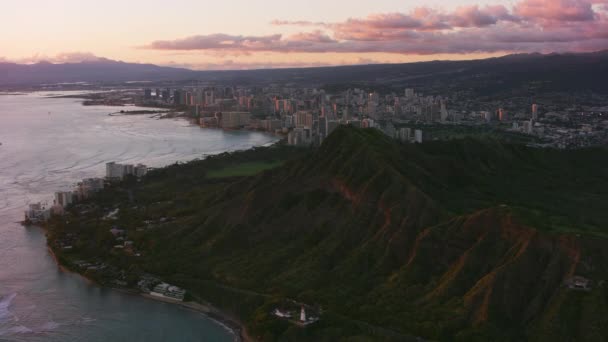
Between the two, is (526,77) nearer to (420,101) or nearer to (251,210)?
(420,101)

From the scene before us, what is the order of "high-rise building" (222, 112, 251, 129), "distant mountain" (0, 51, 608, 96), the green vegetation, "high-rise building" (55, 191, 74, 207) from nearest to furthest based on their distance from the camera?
the green vegetation
"high-rise building" (55, 191, 74, 207)
"high-rise building" (222, 112, 251, 129)
"distant mountain" (0, 51, 608, 96)

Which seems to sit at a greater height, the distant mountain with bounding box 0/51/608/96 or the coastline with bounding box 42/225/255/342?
the distant mountain with bounding box 0/51/608/96

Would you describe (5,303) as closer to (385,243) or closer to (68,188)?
(385,243)

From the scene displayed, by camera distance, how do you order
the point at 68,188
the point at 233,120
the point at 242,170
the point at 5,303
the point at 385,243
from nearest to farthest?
the point at 5,303
the point at 385,243
the point at 68,188
the point at 242,170
the point at 233,120

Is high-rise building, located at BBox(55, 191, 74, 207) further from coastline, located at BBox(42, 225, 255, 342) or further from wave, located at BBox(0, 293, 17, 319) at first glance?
wave, located at BBox(0, 293, 17, 319)

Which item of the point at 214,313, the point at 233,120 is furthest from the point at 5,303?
the point at 233,120

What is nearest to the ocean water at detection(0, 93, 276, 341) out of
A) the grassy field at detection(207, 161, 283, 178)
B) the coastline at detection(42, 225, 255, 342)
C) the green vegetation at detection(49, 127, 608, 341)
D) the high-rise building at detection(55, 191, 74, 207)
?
the coastline at detection(42, 225, 255, 342)

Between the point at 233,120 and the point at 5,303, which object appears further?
the point at 233,120
